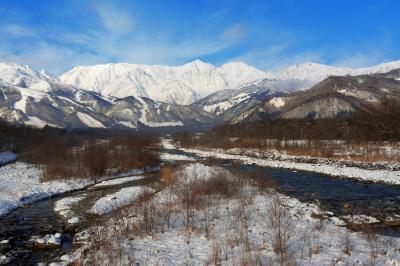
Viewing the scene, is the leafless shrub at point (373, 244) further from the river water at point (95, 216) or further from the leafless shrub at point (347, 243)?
the river water at point (95, 216)

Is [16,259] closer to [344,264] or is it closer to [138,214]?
[138,214]

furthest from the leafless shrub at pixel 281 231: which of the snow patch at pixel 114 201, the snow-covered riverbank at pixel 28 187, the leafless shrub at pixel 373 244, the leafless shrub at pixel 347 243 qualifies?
the snow-covered riverbank at pixel 28 187

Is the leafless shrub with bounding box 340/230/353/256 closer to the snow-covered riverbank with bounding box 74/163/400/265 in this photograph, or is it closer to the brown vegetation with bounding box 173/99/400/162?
the snow-covered riverbank with bounding box 74/163/400/265

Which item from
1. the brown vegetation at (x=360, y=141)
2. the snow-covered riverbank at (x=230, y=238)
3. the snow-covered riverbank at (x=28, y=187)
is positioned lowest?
the snow-covered riverbank at (x=28, y=187)

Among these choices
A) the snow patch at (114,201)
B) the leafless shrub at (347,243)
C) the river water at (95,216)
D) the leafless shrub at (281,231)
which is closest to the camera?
the leafless shrub at (281,231)

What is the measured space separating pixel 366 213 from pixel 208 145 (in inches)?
4001

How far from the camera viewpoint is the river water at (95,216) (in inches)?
733

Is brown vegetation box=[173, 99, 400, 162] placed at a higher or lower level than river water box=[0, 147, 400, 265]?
higher

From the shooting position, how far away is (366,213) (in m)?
24.5

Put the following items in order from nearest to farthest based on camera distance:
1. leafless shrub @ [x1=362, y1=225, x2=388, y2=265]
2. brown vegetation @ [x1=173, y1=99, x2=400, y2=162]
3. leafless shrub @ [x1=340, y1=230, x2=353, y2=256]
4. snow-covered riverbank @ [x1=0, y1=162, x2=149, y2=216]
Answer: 1. leafless shrub @ [x1=362, y1=225, x2=388, y2=265]
2. leafless shrub @ [x1=340, y1=230, x2=353, y2=256]
3. snow-covered riverbank @ [x1=0, y1=162, x2=149, y2=216]
4. brown vegetation @ [x1=173, y1=99, x2=400, y2=162]

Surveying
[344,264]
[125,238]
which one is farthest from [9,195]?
[344,264]

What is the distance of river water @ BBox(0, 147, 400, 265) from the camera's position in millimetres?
18625

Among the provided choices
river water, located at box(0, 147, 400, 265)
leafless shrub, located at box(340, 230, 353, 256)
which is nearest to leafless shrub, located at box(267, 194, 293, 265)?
leafless shrub, located at box(340, 230, 353, 256)

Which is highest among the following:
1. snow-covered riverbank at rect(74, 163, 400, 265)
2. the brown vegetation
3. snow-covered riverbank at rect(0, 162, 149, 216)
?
the brown vegetation
